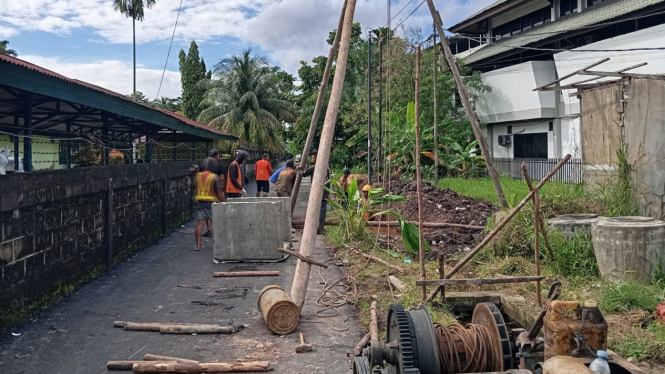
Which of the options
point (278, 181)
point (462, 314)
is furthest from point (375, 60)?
point (462, 314)

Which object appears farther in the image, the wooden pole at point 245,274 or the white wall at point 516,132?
the white wall at point 516,132

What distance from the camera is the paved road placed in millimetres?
5359

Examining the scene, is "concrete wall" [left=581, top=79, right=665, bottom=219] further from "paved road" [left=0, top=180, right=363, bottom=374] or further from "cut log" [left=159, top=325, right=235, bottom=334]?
"cut log" [left=159, top=325, right=235, bottom=334]

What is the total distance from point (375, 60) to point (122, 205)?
74.3 feet

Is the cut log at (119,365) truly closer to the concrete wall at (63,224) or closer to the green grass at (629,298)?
the concrete wall at (63,224)

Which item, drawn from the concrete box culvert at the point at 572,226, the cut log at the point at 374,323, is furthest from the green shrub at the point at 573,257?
the cut log at the point at 374,323

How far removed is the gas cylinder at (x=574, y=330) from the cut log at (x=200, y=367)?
2560 mm

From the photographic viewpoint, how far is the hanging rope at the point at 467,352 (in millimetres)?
4105

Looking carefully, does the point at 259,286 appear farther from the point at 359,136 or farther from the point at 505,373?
the point at 359,136

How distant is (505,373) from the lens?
3617 millimetres

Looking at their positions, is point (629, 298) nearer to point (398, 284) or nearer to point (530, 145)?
point (398, 284)

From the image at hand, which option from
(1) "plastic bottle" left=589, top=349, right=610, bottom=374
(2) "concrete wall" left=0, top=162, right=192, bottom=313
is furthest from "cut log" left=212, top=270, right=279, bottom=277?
(1) "plastic bottle" left=589, top=349, right=610, bottom=374

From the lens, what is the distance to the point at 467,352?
13.6ft

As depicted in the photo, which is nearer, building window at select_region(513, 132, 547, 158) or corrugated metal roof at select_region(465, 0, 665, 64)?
corrugated metal roof at select_region(465, 0, 665, 64)
